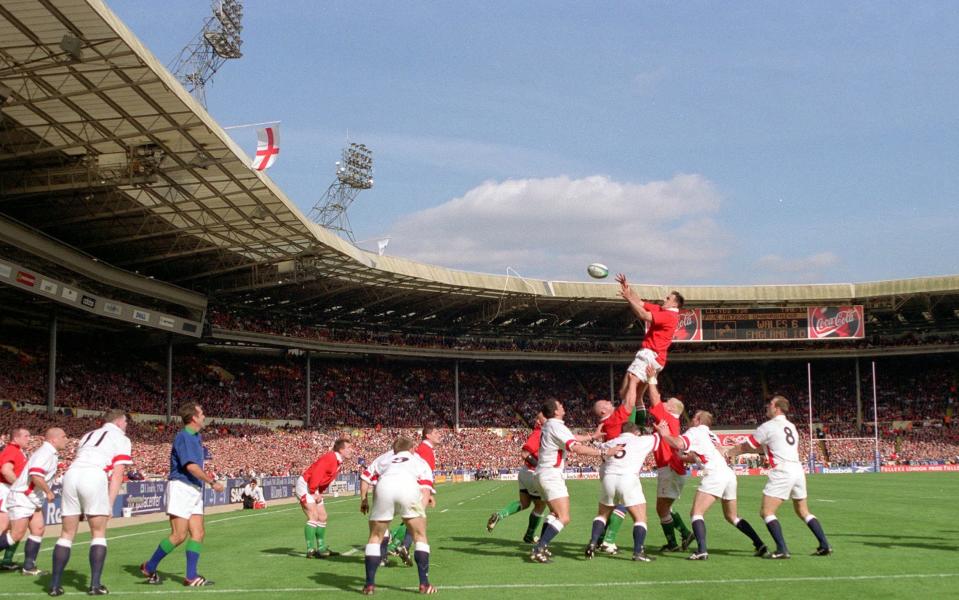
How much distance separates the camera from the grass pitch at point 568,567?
9.80m

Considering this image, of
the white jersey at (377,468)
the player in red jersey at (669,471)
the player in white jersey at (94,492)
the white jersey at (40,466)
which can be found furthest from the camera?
the player in red jersey at (669,471)

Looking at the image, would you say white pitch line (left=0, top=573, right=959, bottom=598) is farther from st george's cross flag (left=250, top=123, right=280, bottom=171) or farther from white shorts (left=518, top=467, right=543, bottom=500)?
st george's cross flag (left=250, top=123, right=280, bottom=171)

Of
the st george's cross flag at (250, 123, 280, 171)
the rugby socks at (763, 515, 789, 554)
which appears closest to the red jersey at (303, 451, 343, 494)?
the rugby socks at (763, 515, 789, 554)

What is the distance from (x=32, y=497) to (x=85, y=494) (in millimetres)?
2679

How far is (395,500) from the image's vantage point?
10023mm

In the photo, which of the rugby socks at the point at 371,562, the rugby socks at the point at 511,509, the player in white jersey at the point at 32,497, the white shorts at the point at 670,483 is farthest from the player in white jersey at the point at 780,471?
the player in white jersey at the point at 32,497

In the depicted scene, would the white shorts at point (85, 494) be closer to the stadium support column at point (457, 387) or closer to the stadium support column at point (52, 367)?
the stadium support column at point (52, 367)

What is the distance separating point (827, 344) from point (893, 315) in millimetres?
5136

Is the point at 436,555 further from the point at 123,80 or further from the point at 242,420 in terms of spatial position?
the point at 242,420

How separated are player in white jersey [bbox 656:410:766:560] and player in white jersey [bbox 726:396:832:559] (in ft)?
0.89

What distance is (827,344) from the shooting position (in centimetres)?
6862

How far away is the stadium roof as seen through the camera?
78.4 ft

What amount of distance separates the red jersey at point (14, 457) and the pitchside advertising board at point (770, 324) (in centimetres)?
5402

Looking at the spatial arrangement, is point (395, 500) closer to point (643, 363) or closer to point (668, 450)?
point (643, 363)
